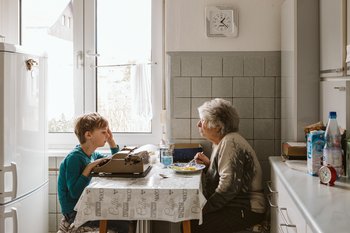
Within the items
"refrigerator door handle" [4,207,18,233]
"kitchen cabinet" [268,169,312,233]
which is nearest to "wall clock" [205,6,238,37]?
"kitchen cabinet" [268,169,312,233]

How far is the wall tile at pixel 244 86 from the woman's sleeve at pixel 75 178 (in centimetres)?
123

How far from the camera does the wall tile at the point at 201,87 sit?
10.8 ft

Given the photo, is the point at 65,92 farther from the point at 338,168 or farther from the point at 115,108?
the point at 338,168

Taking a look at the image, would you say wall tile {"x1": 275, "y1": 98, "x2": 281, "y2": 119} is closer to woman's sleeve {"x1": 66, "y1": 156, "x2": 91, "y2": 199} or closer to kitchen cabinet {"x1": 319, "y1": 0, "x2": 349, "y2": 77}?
kitchen cabinet {"x1": 319, "y1": 0, "x2": 349, "y2": 77}

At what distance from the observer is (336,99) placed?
232 centimetres

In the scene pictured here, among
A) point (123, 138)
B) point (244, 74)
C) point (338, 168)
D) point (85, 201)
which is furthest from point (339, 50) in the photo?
point (123, 138)

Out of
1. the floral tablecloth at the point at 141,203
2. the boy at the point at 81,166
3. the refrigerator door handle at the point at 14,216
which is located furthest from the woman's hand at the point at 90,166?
the refrigerator door handle at the point at 14,216

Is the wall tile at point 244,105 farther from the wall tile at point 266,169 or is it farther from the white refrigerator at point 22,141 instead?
the white refrigerator at point 22,141

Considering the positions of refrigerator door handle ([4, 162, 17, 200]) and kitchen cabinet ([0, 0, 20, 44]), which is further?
kitchen cabinet ([0, 0, 20, 44])

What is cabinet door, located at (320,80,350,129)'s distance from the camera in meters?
2.15

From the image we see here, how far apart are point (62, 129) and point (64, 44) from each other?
0.70 m

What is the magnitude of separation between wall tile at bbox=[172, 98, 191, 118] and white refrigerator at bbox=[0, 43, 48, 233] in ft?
3.05

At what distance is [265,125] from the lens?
327 cm

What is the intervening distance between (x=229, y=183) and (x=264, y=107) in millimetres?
833
